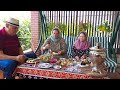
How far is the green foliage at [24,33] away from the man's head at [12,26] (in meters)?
0.05

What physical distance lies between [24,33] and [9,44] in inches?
7.9

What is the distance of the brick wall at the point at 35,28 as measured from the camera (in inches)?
80.4

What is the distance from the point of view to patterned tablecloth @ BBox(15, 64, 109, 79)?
1.89m

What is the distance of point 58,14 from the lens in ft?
6.75

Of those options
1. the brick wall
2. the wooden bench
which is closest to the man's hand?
the brick wall

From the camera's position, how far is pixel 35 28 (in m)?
2.07

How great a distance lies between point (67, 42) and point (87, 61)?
31 cm

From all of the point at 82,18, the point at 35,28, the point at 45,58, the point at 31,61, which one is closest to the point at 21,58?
the point at 31,61

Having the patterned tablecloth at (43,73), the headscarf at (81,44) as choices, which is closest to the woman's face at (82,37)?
the headscarf at (81,44)

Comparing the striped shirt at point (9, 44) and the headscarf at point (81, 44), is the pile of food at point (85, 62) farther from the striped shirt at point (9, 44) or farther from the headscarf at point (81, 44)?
the striped shirt at point (9, 44)

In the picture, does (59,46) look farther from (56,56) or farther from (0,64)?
(0,64)

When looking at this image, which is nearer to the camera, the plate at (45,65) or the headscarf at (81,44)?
the plate at (45,65)

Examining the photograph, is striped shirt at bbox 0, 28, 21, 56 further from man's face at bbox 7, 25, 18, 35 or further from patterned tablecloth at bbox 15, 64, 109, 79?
patterned tablecloth at bbox 15, 64, 109, 79
